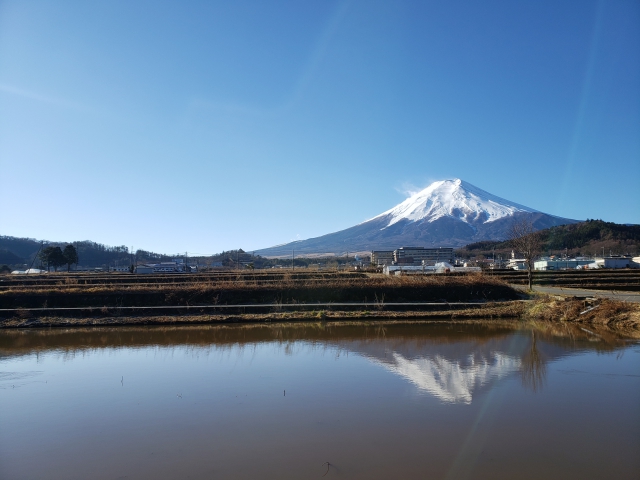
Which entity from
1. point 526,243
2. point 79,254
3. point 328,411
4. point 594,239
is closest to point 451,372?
point 328,411

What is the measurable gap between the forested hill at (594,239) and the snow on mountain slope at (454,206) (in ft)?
272

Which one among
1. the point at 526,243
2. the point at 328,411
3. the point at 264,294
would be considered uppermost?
the point at 526,243

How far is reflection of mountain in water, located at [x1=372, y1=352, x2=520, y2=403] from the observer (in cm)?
660

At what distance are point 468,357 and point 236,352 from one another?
5.07 metres

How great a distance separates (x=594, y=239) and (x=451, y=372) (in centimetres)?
6217

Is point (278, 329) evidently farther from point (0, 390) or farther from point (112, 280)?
point (112, 280)

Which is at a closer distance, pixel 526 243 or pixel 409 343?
pixel 409 343

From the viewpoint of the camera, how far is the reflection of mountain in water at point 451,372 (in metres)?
6.60

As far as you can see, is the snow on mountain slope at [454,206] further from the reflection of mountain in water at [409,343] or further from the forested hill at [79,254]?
the reflection of mountain in water at [409,343]

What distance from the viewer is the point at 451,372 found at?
7664 millimetres

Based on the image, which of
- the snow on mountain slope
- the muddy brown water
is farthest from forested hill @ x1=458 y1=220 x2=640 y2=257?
the snow on mountain slope

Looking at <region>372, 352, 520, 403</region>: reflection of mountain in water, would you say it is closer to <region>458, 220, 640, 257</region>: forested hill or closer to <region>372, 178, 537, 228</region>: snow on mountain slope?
<region>458, 220, 640, 257</region>: forested hill

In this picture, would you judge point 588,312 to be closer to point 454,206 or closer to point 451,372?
point 451,372

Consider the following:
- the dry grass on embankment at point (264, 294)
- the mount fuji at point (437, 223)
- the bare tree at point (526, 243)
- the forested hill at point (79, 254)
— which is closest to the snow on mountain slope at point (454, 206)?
the mount fuji at point (437, 223)
